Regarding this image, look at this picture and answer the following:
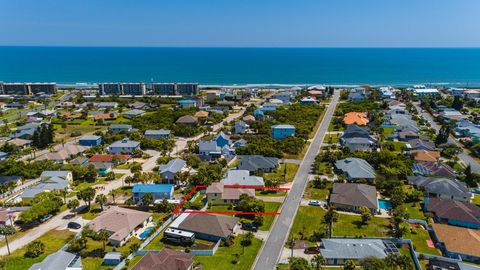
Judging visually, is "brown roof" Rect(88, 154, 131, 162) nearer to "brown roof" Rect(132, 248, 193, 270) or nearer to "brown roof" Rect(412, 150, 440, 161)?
"brown roof" Rect(132, 248, 193, 270)

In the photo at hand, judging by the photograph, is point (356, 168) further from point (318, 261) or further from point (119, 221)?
point (119, 221)

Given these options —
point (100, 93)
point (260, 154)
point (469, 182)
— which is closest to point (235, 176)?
point (260, 154)

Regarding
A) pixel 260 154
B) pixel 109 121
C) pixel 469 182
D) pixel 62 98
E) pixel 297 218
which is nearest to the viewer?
pixel 297 218

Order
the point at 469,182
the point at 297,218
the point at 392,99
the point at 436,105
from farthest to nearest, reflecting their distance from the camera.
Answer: the point at 392,99 < the point at 436,105 < the point at 469,182 < the point at 297,218

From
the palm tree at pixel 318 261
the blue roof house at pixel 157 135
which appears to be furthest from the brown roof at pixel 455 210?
the blue roof house at pixel 157 135

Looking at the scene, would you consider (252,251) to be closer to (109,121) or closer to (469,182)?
(469,182)

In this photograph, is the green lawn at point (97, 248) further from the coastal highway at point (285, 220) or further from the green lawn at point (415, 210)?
the green lawn at point (415, 210)
